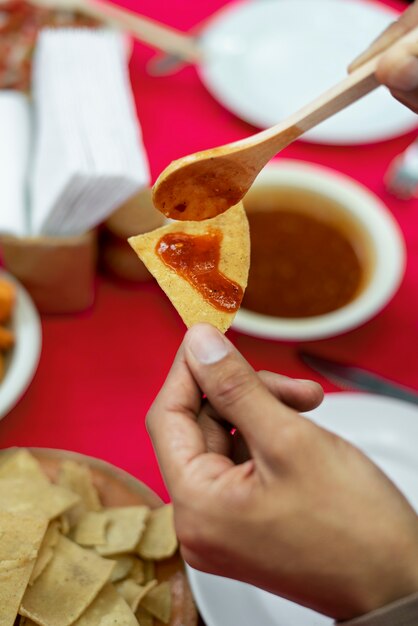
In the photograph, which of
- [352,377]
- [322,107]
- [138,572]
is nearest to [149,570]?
[138,572]

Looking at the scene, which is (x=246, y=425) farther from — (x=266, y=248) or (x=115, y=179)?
(x=266, y=248)

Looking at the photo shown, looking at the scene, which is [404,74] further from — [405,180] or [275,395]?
[405,180]

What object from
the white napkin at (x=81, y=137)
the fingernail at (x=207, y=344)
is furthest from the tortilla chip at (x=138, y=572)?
the white napkin at (x=81, y=137)

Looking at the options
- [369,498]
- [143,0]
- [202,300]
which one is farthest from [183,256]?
[143,0]

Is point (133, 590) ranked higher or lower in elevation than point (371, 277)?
lower

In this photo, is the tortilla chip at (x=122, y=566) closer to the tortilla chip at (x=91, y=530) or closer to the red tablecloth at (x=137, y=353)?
the tortilla chip at (x=91, y=530)

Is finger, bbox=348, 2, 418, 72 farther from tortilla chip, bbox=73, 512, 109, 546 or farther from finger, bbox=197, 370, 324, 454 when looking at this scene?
tortilla chip, bbox=73, 512, 109, 546

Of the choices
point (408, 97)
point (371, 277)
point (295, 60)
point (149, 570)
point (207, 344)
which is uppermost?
point (408, 97)
